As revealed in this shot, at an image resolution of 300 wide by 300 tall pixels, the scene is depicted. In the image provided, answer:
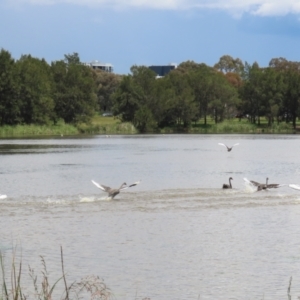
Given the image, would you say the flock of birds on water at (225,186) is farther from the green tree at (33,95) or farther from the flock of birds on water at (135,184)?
the green tree at (33,95)

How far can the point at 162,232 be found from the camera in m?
21.1

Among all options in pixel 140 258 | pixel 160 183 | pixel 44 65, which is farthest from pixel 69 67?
pixel 140 258

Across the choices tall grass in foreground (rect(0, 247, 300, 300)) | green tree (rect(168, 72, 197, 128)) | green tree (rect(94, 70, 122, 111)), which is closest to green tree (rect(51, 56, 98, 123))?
green tree (rect(168, 72, 197, 128))

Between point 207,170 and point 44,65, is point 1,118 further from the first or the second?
point 207,170

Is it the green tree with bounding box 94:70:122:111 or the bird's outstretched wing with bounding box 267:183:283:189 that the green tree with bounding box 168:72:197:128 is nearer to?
the green tree with bounding box 94:70:122:111

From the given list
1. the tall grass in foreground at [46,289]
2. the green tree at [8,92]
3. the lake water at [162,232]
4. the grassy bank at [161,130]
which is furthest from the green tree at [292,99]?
the tall grass in foreground at [46,289]

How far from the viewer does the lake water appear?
50.4ft

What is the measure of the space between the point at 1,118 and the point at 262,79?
146ft

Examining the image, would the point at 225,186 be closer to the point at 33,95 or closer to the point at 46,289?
the point at 46,289

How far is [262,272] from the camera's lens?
16.0 metres

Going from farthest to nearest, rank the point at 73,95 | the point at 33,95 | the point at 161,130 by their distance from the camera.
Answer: the point at 161,130 < the point at 73,95 < the point at 33,95

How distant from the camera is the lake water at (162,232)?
15367 mm

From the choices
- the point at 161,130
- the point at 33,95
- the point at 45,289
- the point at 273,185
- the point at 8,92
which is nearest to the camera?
the point at 45,289

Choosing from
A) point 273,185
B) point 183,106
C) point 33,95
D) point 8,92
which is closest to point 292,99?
point 183,106
